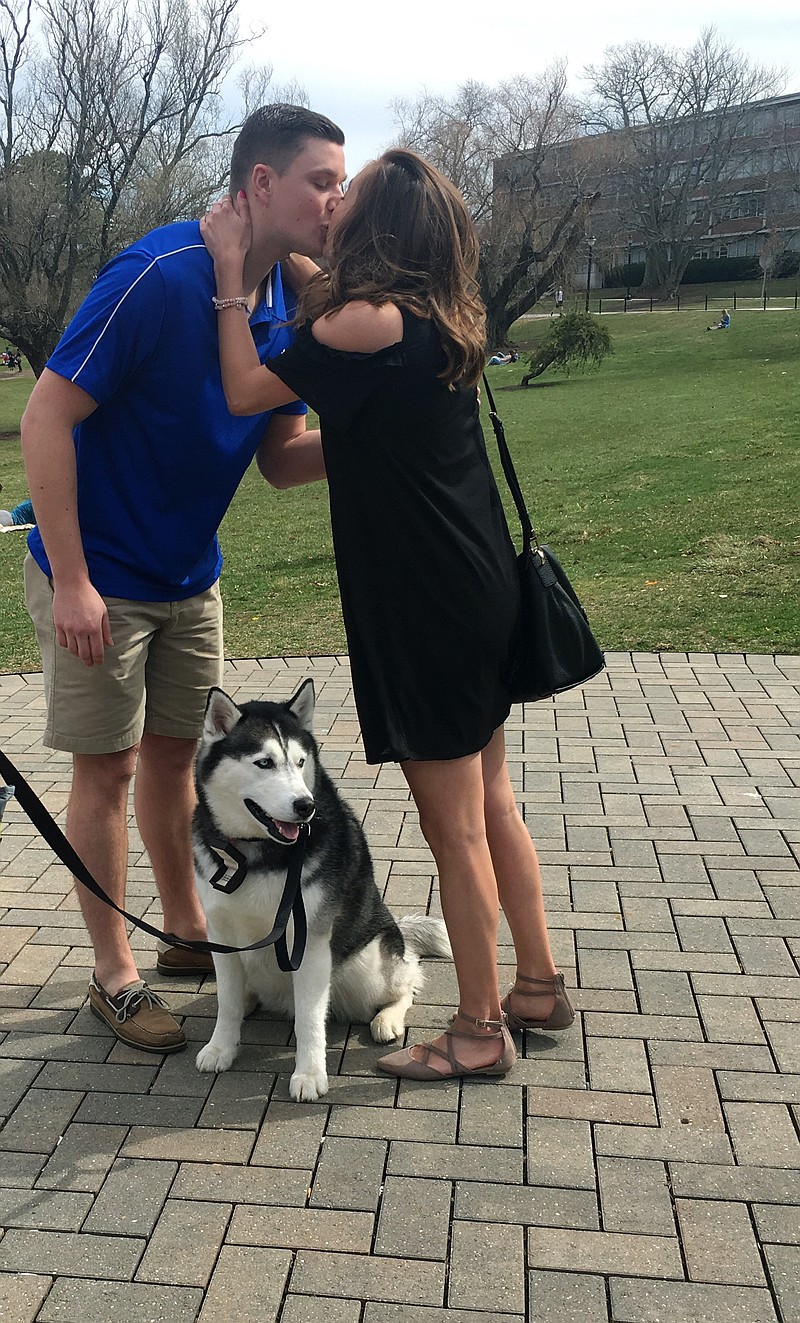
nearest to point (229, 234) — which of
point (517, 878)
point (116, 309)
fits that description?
point (116, 309)

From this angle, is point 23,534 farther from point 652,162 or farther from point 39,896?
point 652,162

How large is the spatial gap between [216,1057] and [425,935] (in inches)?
33.3

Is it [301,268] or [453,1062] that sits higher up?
[301,268]

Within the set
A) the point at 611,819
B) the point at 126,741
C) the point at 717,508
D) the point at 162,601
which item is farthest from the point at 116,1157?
the point at 717,508

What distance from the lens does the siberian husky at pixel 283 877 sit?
2.94 m

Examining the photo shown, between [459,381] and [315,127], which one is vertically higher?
[315,127]

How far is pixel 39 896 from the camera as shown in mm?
4262

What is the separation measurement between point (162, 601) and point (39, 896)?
1633 mm

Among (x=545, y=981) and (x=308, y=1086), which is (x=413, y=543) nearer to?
(x=545, y=981)

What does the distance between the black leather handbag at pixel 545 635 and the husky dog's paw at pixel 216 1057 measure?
4.33 ft

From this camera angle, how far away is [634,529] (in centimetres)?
1222

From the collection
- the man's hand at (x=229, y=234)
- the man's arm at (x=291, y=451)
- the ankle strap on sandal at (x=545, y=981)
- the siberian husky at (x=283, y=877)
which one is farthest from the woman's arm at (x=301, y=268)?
the ankle strap on sandal at (x=545, y=981)

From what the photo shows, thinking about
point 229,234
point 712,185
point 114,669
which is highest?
point 712,185

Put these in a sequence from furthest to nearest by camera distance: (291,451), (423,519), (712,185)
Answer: (712,185) → (291,451) → (423,519)
